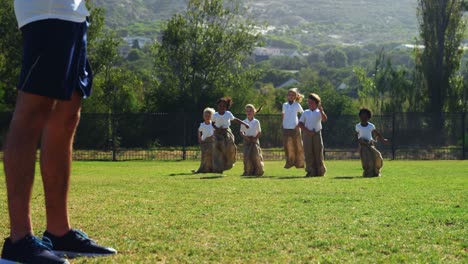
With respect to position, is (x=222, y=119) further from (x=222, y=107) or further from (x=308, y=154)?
(x=308, y=154)

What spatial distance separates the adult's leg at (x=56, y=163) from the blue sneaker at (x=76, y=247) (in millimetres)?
74

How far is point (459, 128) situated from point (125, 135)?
46.1 feet

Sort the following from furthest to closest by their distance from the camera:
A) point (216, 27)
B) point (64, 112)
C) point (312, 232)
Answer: point (216, 27), point (312, 232), point (64, 112)

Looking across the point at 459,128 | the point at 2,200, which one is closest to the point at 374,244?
the point at 2,200

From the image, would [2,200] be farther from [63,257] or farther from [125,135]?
[125,135]

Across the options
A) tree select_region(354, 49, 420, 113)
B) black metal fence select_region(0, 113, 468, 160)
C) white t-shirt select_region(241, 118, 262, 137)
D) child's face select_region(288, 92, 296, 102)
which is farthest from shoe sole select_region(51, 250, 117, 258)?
tree select_region(354, 49, 420, 113)

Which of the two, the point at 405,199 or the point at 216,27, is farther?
the point at 216,27

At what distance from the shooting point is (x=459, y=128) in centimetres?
3384

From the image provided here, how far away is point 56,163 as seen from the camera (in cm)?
479

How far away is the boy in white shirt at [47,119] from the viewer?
4.32 metres

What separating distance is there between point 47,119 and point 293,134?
1720cm

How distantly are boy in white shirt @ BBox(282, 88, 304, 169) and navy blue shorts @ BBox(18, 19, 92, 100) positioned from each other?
16954mm

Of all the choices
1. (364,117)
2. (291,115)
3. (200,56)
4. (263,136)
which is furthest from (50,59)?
(200,56)

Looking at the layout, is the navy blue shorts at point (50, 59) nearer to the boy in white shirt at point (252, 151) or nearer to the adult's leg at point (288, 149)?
the boy in white shirt at point (252, 151)
